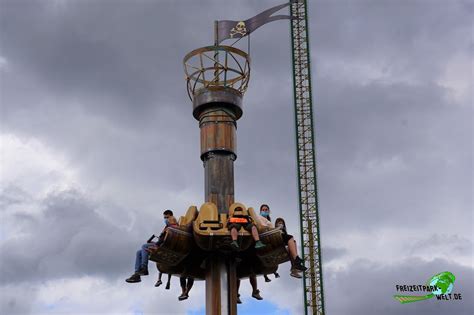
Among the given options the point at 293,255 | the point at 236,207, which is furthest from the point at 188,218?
the point at 293,255

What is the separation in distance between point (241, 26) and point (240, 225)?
9.71 m

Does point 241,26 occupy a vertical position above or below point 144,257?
above

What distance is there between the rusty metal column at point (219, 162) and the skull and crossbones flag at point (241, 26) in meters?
3.30

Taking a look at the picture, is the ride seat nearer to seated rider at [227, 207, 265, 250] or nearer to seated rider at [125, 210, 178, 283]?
seated rider at [125, 210, 178, 283]

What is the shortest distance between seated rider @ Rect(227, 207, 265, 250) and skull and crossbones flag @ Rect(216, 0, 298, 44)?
8.33m

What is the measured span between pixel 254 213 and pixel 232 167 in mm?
2558

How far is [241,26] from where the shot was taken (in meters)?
32.0

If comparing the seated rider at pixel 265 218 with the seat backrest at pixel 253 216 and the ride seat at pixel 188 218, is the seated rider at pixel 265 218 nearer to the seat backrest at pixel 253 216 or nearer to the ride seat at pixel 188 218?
the seat backrest at pixel 253 216

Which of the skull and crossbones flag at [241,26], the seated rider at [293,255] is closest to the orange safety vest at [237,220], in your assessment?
the seated rider at [293,255]

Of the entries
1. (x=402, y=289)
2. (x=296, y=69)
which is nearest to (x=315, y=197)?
(x=296, y=69)

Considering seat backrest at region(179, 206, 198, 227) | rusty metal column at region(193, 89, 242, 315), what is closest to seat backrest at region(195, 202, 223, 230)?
seat backrest at region(179, 206, 198, 227)

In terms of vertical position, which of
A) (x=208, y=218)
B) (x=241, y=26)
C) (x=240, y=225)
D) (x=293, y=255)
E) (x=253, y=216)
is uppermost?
(x=241, y=26)

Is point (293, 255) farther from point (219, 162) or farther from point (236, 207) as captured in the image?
point (219, 162)

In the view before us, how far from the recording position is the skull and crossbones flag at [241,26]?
1241 inches
